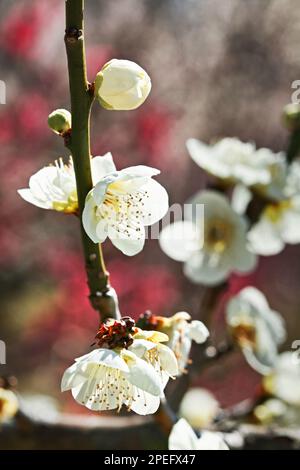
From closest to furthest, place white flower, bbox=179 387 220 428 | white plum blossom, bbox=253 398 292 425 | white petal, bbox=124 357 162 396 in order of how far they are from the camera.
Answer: white petal, bbox=124 357 162 396 → white plum blossom, bbox=253 398 292 425 → white flower, bbox=179 387 220 428

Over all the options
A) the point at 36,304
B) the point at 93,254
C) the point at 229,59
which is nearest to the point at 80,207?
the point at 93,254

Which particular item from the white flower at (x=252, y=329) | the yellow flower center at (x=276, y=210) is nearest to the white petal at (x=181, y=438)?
the white flower at (x=252, y=329)

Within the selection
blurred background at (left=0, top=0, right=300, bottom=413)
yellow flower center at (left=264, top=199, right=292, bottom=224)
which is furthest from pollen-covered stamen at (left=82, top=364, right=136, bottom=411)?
blurred background at (left=0, top=0, right=300, bottom=413)

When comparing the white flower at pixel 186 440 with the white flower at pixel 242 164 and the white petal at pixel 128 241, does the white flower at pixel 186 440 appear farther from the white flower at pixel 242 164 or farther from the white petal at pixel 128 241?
the white flower at pixel 242 164

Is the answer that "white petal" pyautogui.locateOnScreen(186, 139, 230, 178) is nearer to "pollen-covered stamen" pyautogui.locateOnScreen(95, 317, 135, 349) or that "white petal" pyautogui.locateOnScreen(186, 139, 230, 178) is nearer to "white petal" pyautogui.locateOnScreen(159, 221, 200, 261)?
"white petal" pyautogui.locateOnScreen(159, 221, 200, 261)

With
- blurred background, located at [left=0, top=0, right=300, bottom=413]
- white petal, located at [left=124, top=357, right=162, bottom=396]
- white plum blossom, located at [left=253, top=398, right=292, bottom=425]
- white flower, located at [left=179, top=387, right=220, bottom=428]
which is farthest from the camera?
blurred background, located at [left=0, top=0, right=300, bottom=413]

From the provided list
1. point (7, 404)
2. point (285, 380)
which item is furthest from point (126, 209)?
point (285, 380)

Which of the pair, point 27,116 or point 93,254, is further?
point 27,116

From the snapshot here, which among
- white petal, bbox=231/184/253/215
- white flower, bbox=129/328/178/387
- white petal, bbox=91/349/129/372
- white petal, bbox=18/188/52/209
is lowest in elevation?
white petal, bbox=91/349/129/372
